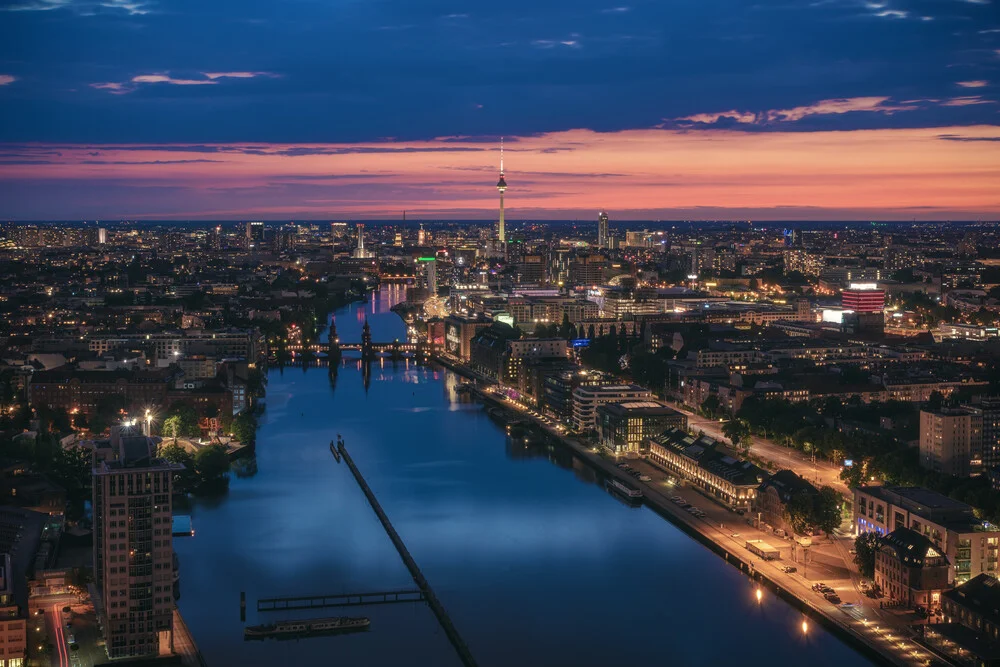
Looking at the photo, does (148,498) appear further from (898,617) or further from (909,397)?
(909,397)

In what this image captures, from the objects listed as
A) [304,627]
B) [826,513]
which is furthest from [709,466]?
[304,627]

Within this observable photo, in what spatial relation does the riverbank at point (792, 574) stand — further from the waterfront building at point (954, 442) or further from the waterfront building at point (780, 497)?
the waterfront building at point (954, 442)

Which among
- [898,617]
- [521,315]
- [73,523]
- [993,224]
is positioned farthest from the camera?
[993,224]

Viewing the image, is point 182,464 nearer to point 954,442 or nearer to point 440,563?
point 440,563

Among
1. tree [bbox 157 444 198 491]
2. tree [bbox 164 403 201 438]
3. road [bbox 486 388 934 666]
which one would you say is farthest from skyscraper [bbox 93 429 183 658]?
tree [bbox 164 403 201 438]

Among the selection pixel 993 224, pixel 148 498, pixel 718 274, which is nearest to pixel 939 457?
pixel 148 498

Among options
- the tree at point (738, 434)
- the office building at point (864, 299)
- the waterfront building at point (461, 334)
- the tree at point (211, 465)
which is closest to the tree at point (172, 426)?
the tree at point (211, 465)

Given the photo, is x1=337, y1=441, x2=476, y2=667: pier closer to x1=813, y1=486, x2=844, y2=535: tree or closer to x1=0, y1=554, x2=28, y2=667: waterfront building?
x1=0, y1=554, x2=28, y2=667: waterfront building
